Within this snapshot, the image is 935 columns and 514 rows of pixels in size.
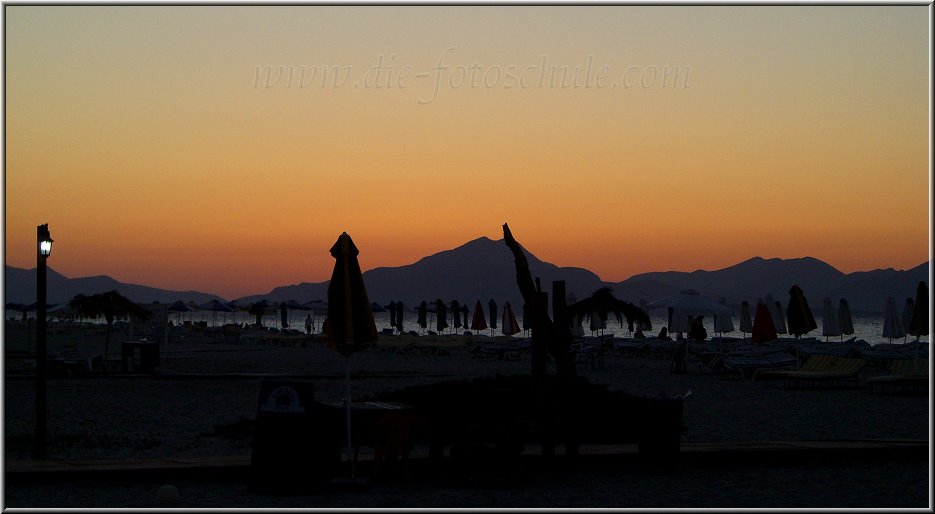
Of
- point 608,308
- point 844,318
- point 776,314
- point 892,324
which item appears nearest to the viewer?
point 608,308

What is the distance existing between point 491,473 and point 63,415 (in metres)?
8.88

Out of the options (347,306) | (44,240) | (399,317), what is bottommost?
(399,317)

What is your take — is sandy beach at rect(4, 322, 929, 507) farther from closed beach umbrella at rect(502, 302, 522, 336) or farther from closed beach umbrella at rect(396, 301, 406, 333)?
closed beach umbrella at rect(396, 301, 406, 333)

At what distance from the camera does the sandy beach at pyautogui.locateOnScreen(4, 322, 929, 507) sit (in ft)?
39.5

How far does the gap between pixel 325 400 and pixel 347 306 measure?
9.09m

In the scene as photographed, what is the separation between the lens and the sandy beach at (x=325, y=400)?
12.1m

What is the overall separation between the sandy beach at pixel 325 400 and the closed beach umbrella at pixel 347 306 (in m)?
1.43

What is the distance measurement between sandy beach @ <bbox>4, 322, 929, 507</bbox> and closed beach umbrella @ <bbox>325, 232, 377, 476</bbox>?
1430 millimetres

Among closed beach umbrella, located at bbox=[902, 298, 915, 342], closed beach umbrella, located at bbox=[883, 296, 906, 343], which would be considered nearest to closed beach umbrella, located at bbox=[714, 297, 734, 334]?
closed beach umbrella, located at bbox=[883, 296, 906, 343]

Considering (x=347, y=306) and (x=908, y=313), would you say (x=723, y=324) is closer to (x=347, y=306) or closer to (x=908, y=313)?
(x=908, y=313)

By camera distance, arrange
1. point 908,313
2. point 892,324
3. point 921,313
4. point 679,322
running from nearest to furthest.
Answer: point 921,313 → point 908,313 → point 892,324 → point 679,322

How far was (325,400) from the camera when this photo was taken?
60.1 ft

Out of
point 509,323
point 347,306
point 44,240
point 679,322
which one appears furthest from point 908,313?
point 44,240

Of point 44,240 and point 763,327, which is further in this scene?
point 763,327
